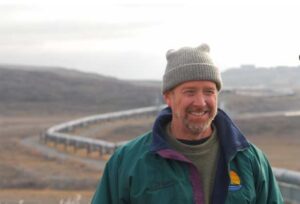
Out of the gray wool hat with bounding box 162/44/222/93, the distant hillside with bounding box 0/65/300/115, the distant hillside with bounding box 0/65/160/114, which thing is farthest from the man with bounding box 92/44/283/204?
the distant hillside with bounding box 0/65/160/114

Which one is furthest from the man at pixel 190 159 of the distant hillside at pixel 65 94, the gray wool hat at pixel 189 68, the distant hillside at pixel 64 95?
the distant hillside at pixel 65 94

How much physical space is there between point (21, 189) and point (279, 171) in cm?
1534

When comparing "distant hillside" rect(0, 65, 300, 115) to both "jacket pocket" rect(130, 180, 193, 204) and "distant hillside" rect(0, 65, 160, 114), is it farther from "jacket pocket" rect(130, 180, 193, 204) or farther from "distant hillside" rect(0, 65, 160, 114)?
"jacket pocket" rect(130, 180, 193, 204)

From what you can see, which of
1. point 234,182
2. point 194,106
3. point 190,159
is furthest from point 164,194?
point 194,106

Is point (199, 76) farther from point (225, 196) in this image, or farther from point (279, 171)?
point (279, 171)

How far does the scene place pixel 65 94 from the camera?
271 ft

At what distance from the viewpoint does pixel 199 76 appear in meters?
3.69

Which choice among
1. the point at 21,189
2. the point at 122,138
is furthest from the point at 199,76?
the point at 122,138

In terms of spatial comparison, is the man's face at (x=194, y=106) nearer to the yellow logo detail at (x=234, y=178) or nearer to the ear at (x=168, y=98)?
the ear at (x=168, y=98)

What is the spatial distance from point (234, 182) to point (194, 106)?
0.42 metres

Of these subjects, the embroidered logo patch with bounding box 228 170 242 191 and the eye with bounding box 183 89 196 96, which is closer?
the embroidered logo patch with bounding box 228 170 242 191

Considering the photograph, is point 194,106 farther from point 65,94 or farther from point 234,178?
point 65,94

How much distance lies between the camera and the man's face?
364cm

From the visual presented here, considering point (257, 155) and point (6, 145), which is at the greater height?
point (257, 155)
